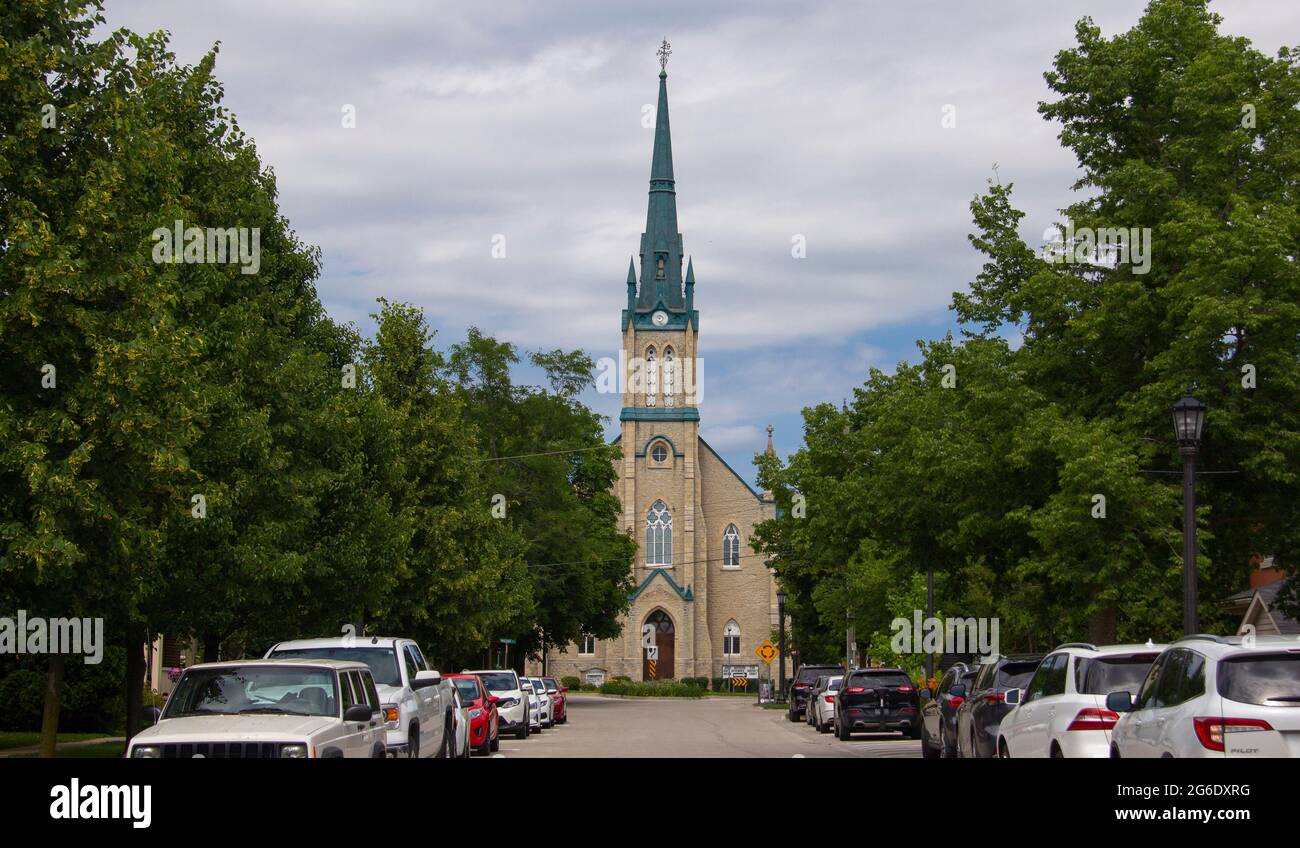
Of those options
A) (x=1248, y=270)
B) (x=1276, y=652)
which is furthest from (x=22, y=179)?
(x=1248, y=270)

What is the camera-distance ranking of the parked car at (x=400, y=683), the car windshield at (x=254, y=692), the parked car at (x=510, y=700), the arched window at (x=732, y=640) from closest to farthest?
the car windshield at (x=254, y=692), the parked car at (x=400, y=683), the parked car at (x=510, y=700), the arched window at (x=732, y=640)

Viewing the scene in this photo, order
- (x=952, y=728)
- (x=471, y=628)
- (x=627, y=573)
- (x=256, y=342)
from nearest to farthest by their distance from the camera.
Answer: (x=952, y=728), (x=256, y=342), (x=471, y=628), (x=627, y=573)

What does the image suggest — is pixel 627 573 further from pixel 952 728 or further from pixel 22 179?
pixel 22 179

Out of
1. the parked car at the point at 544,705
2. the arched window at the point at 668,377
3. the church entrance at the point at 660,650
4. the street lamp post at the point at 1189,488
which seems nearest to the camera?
the street lamp post at the point at 1189,488

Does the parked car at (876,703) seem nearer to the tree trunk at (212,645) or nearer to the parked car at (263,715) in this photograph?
the tree trunk at (212,645)

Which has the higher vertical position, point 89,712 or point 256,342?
point 256,342

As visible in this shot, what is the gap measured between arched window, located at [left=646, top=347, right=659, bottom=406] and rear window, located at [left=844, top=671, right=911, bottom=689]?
61.0m

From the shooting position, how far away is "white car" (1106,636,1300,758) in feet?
30.0

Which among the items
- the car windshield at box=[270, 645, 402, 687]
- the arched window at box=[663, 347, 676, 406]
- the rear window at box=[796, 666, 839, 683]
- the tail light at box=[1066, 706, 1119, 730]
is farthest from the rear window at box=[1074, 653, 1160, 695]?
the arched window at box=[663, 347, 676, 406]

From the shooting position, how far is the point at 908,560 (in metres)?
30.6

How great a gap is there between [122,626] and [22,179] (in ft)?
24.5

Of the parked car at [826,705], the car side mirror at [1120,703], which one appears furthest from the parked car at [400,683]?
the parked car at [826,705]

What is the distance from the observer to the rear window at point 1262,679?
9289mm

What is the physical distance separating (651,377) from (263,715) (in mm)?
81055
